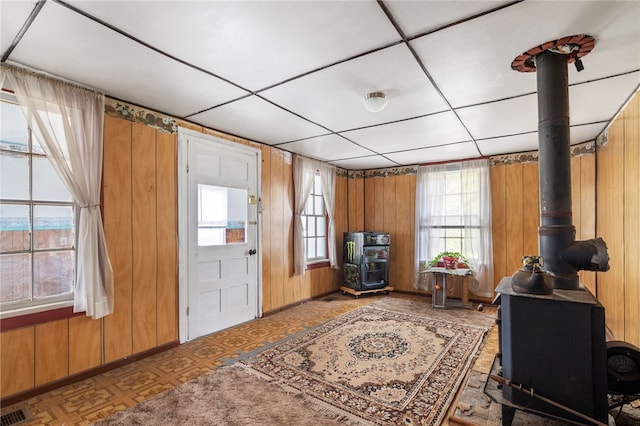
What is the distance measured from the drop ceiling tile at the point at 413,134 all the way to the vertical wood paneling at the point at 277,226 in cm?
123

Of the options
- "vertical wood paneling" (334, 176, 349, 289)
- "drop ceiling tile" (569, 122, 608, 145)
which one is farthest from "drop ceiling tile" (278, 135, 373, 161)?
"drop ceiling tile" (569, 122, 608, 145)

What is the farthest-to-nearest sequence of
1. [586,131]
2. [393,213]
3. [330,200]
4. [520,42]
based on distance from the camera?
[393,213] < [330,200] < [586,131] < [520,42]

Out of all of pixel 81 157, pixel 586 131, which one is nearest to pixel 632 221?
pixel 586 131

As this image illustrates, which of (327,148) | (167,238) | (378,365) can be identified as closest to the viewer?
(378,365)

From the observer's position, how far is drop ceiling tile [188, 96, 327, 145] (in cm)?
301

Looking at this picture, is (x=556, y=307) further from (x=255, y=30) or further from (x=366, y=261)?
(x=366, y=261)

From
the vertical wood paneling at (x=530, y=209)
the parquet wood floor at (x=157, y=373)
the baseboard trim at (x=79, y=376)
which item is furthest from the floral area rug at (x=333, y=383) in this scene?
the vertical wood paneling at (x=530, y=209)

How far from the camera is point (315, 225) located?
5629 millimetres

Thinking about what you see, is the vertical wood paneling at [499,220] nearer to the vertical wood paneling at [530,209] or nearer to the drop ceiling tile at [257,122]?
the vertical wood paneling at [530,209]

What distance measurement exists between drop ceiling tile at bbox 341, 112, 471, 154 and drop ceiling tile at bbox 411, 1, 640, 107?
0.78 m

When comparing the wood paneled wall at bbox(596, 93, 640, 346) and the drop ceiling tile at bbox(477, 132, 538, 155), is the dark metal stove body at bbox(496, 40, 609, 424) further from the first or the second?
the drop ceiling tile at bbox(477, 132, 538, 155)

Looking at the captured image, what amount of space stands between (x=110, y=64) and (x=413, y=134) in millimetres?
3116

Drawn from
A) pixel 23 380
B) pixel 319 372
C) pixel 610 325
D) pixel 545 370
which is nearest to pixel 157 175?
pixel 23 380

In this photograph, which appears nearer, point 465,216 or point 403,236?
point 465,216
